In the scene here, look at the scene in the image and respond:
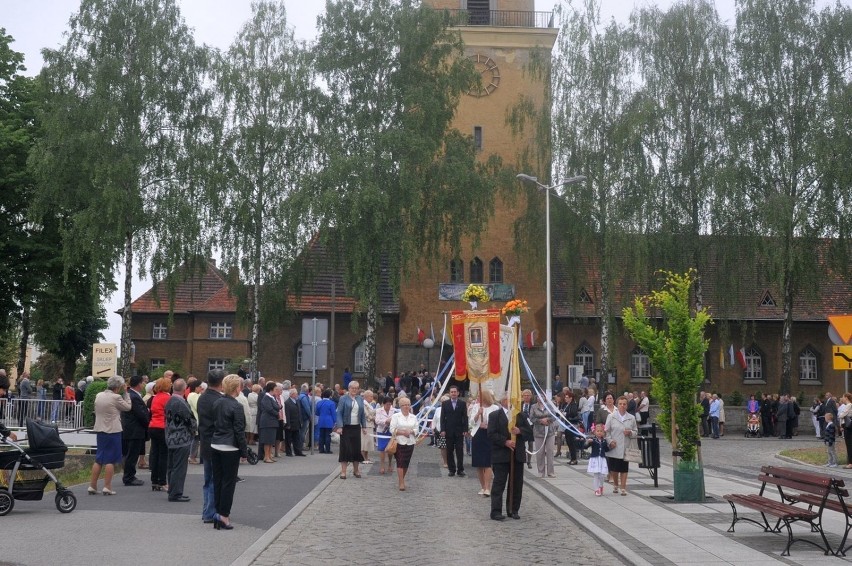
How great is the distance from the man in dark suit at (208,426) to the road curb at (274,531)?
2.87 ft

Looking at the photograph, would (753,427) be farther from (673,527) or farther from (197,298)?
(197,298)

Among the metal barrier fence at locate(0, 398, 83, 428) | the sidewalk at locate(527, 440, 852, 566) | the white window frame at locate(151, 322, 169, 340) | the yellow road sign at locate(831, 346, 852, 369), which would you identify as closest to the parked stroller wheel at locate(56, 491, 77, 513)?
the sidewalk at locate(527, 440, 852, 566)

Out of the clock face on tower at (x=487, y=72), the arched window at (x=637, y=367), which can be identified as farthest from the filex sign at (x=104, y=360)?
the arched window at (x=637, y=367)

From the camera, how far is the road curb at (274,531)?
33.0 feet

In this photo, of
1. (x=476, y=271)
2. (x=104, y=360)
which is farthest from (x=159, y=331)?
(x=104, y=360)

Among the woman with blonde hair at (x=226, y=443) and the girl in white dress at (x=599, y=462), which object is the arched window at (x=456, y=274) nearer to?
the girl in white dress at (x=599, y=462)

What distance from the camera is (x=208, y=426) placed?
12328 mm

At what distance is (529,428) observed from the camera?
15.3 metres

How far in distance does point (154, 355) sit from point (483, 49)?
24134mm

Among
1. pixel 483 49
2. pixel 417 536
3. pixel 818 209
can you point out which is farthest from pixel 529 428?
pixel 483 49

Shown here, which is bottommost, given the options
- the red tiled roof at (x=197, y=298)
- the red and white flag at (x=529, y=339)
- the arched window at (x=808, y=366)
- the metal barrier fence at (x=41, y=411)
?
the metal barrier fence at (x=41, y=411)

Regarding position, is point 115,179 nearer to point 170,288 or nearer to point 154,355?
point 170,288

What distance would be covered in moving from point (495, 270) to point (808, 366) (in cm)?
1750

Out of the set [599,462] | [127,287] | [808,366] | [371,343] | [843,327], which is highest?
[127,287]
